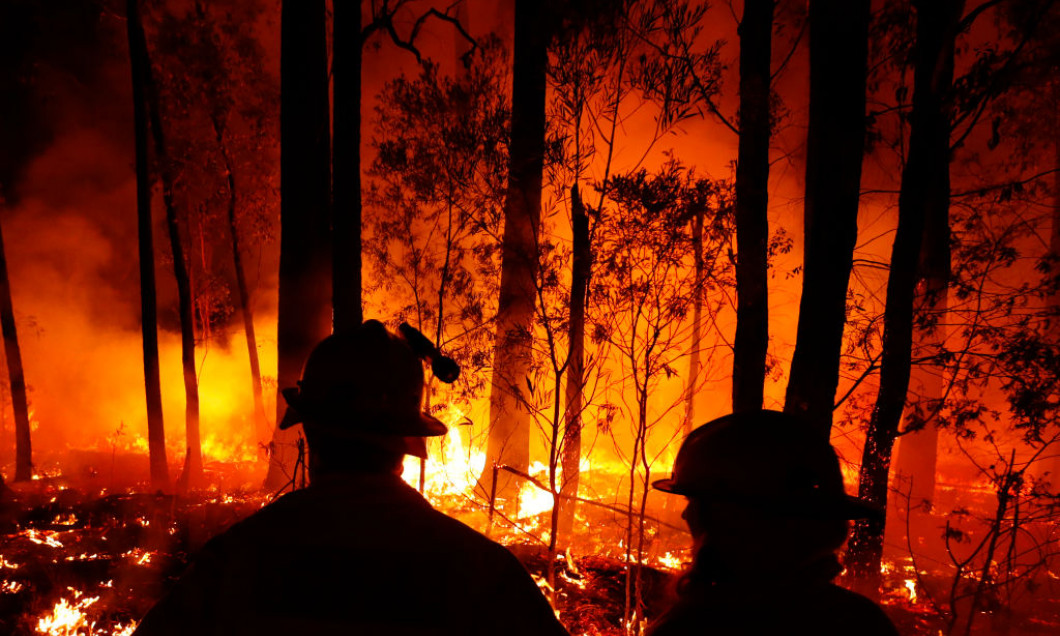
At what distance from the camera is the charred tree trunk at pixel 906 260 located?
8188mm

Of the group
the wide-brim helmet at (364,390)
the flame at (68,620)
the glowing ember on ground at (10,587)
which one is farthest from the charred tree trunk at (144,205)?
the wide-brim helmet at (364,390)

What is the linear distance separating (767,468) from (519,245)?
33.9 ft

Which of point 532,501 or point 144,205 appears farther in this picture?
point 532,501

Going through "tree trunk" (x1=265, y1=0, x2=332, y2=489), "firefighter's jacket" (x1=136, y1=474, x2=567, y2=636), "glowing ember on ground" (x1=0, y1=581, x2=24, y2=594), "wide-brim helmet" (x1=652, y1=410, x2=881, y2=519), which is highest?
"tree trunk" (x1=265, y1=0, x2=332, y2=489)

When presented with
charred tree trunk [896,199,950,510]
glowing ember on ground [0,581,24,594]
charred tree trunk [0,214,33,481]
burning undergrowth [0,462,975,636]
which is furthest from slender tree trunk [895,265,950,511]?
charred tree trunk [0,214,33,481]

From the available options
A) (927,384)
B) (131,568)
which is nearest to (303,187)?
(131,568)

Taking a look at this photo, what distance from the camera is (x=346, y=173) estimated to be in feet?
31.6

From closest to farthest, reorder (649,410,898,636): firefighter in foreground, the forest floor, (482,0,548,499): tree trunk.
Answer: (649,410,898,636): firefighter in foreground < the forest floor < (482,0,548,499): tree trunk

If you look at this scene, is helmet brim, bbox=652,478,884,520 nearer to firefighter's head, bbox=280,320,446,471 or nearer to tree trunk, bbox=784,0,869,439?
firefighter's head, bbox=280,320,446,471

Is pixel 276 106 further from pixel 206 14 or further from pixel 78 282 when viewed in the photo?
pixel 78 282

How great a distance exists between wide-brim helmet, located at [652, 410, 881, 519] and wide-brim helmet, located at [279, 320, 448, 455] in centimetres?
89

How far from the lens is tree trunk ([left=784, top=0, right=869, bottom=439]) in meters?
7.11

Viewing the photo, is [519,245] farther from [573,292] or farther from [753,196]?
[753,196]

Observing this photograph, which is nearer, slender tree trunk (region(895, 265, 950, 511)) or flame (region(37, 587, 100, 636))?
flame (region(37, 587, 100, 636))
